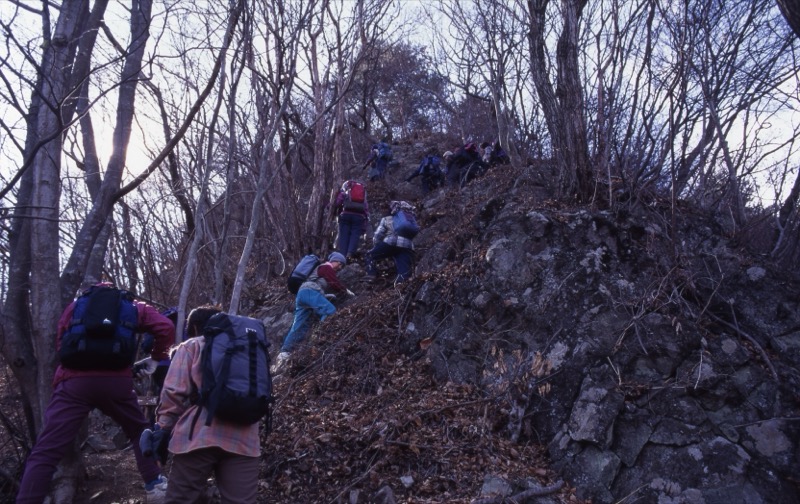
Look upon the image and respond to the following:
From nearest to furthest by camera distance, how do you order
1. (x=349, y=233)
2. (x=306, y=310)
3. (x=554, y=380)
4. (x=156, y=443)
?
(x=156, y=443) < (x=554, y=380) < (x=306, y=310) < (x=349, y=233)

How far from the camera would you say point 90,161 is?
541cm

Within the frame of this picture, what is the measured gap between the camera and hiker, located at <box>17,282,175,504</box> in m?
3.89

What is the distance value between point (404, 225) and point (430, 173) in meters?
5.62

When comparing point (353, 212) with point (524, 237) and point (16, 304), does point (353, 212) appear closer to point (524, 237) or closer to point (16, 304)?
point (524, 237)

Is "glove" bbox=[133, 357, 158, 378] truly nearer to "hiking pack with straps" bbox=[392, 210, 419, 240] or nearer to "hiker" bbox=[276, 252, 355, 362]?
"hiker" bbox=[276, 252, 355, 362]

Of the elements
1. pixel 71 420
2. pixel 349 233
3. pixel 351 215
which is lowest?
pixel 71 420

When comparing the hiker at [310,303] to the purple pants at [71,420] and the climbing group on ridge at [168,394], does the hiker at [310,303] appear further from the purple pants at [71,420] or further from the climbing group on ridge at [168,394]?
the purple pants at [71,420]

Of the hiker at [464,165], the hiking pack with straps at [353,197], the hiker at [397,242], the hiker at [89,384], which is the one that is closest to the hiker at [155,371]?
the hiker at [89,384]

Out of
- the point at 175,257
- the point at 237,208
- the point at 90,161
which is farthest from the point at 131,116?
the point at 237,208

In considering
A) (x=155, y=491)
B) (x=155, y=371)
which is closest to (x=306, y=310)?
(x=155, y=371)

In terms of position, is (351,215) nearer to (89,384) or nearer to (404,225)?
(404,225)

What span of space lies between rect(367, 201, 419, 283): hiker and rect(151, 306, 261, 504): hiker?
5.45 metres

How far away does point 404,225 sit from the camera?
8.91m

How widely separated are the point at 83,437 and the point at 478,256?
4.81 meters
